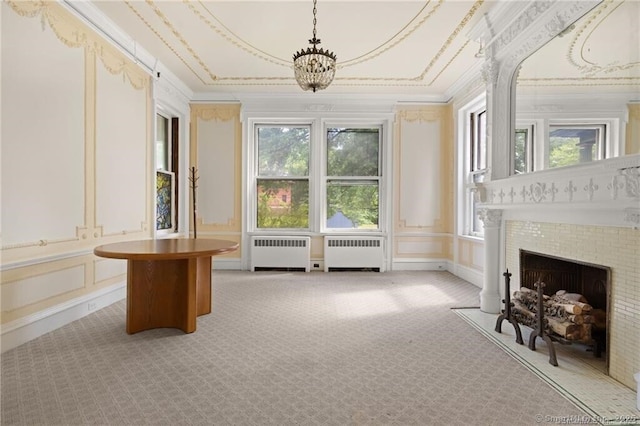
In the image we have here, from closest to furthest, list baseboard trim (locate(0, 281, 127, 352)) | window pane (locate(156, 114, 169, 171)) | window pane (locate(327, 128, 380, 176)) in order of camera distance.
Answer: baseboard trim (locate(0, 281, 127, 352)), window pane (locate(156, 114, 169, 171)), window pane (locate(327, 128, 380, 176))

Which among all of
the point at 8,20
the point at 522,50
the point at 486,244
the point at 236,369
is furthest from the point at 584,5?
the point at 8,20

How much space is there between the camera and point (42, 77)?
8.77 feet

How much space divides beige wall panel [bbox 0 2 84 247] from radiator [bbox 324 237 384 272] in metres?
3.41

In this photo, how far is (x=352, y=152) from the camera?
571 cm

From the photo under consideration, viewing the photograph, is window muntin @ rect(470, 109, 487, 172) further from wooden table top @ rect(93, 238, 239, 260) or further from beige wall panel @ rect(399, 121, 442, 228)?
wooden table top @ rect(93, 238, 239, 260)

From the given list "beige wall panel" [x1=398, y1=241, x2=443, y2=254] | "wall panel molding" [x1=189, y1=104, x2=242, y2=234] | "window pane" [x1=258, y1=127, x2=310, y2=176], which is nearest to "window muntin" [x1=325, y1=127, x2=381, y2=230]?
"window pane" [x1=258, y1=127, x2=310, y2=176]

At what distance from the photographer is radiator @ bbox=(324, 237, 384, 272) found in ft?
17.7

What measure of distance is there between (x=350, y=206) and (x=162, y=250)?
3576mm

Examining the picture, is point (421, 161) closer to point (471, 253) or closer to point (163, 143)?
point (471, 253)

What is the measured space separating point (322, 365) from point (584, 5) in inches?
120

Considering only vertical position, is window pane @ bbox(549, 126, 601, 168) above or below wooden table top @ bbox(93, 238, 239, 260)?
above

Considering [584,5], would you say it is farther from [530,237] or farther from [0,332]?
[0,332]

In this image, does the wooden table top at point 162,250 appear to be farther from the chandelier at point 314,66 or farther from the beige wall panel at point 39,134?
the chandelier at point 314,66

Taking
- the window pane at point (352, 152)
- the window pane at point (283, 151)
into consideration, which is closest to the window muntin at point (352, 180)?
the window pane at point (352, 152)
